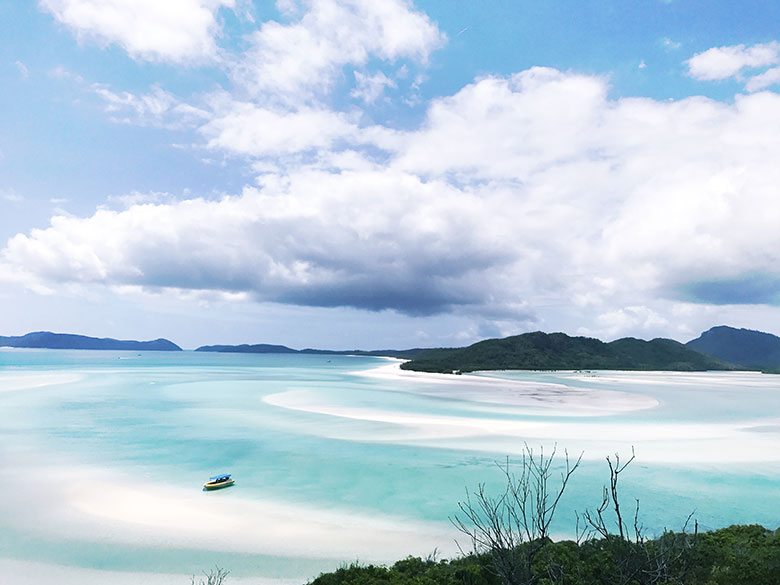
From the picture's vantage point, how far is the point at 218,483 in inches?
835

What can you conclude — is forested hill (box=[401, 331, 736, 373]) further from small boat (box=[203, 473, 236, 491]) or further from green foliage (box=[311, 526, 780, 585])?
green foliage (box=[311, 526, 780, 585])

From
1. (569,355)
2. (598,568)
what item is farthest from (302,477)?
(569,355)

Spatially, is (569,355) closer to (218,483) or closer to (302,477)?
(302,477)

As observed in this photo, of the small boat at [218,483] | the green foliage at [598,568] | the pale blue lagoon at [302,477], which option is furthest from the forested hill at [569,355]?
the green foliage at [598,568]

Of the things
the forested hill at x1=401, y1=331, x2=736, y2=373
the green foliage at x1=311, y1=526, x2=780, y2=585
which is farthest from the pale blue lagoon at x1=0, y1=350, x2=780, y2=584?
the forested hill at x1=401, y1=331, x2=736, y2=373

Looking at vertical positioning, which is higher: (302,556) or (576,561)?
(576,561)

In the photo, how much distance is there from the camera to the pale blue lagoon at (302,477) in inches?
590

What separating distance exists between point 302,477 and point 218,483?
391 centimetres

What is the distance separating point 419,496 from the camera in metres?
20.1

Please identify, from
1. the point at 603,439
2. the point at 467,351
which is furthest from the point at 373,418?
the point at 467,351

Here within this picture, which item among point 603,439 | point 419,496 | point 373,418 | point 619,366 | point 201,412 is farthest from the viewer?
point 619,366

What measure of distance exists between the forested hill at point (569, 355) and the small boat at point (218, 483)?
111 meters

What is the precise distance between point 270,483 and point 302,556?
8.14 metres

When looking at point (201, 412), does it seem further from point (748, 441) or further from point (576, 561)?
A: point (748, 441)
